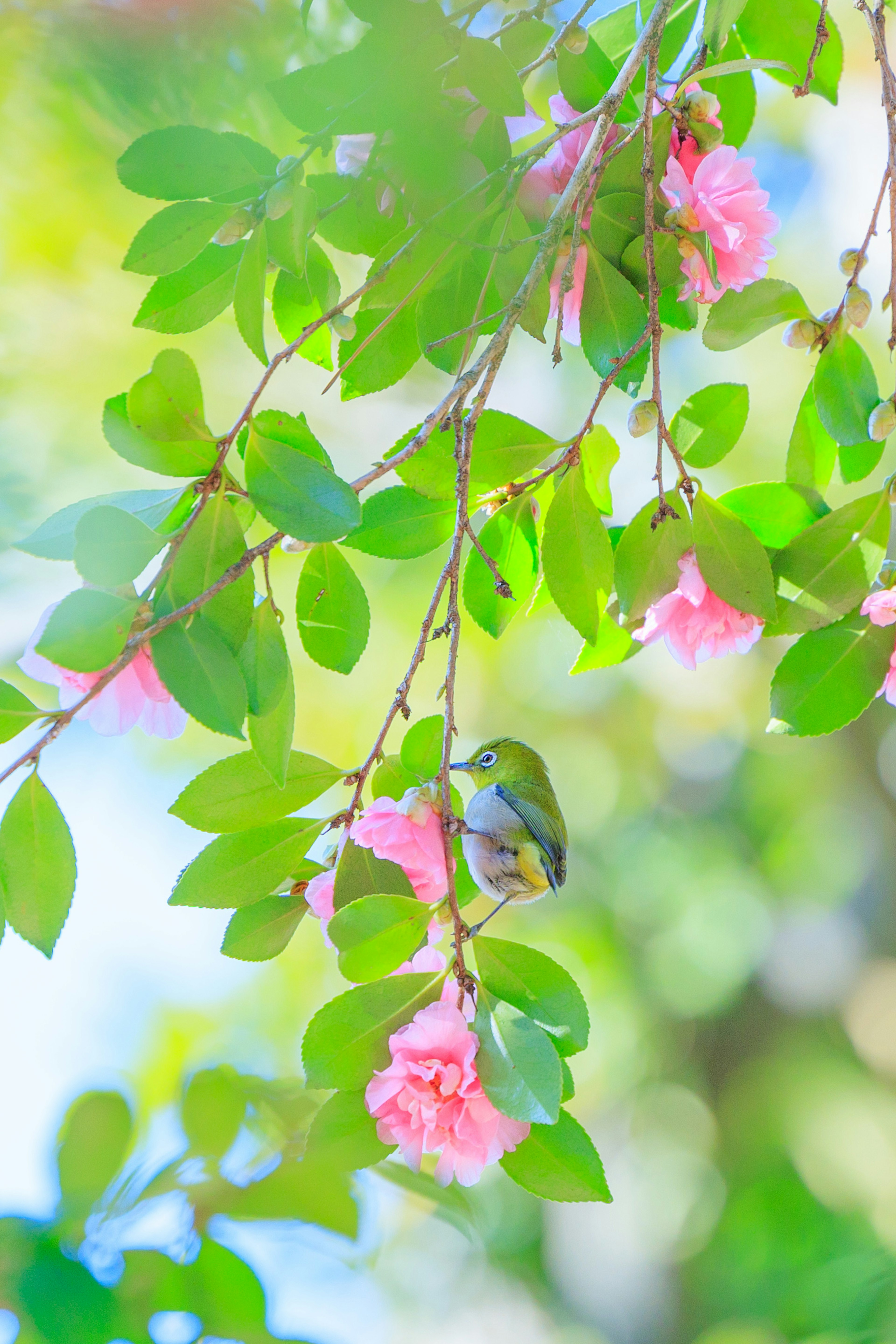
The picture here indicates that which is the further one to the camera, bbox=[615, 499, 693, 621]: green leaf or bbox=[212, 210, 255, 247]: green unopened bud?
bbox=[615, 499, 693, 621]: green leaf

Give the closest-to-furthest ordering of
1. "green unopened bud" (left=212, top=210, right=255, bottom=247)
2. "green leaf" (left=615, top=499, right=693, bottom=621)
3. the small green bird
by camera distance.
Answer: "green unopened bud" (left=212, top=210, right=255, bottom=247) → "green leaf" (left=615, top=499, right=693, bottom=621) → the small green bird

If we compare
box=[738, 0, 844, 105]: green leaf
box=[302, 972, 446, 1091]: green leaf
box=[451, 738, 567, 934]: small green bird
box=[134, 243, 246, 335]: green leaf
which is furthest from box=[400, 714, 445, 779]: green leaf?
box=[738, 0, 844, 105]: green leaf

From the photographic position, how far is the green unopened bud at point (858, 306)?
0.66 m

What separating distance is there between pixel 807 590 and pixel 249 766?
39cm

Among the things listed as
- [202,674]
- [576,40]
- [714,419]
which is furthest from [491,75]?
[202,674]

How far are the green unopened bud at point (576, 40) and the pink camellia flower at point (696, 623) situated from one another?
0.34 meters

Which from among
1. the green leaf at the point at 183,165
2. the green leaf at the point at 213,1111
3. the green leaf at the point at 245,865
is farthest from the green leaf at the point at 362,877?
the green leaf at the point at 183,165

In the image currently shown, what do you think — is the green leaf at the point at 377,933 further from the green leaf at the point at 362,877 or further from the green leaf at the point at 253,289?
the green leaf at the point at 253,289

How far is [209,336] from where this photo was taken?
99.3 inches

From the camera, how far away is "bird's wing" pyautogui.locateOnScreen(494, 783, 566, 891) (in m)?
0.83

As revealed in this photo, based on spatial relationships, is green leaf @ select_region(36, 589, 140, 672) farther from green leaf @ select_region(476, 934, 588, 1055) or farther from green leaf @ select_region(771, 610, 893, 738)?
green leaf @ select_region(771, 610, 893, 738)

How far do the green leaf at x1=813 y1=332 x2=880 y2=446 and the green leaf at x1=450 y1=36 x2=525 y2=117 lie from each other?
278 mm

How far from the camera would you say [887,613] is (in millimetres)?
657

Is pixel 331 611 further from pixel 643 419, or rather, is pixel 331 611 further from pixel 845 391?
pixel 845 391
